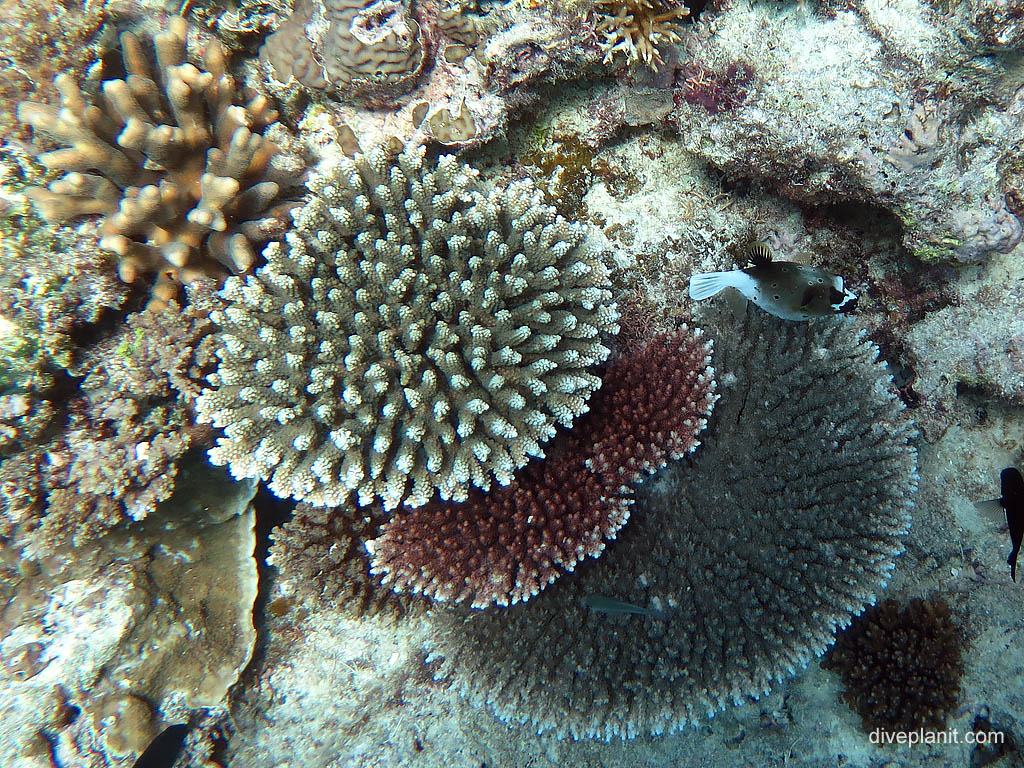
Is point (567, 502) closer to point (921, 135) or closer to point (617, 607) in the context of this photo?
point (617, 607)

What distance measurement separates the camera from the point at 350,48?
307 cm

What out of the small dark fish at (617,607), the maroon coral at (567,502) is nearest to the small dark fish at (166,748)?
the maroon coral at (567,502)

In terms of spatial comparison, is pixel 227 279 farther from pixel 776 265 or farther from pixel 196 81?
pixel 776 265

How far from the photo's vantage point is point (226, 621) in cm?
379

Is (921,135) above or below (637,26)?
above

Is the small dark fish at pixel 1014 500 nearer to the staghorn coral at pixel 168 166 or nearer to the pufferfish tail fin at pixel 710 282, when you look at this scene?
the pufferfish tail fin at pixel 710 282

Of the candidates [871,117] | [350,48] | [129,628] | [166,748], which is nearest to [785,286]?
[871,117]

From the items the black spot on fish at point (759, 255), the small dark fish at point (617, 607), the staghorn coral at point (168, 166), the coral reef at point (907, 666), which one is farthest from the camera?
the coral reef at point (907, 666)

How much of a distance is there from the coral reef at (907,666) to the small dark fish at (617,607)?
184 centimetres

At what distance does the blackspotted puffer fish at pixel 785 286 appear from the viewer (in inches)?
107

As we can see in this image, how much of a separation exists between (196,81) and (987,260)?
488 cm

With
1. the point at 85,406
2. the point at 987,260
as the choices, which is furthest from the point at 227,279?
the point at 987,260

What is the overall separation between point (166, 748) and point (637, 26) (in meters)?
5.75

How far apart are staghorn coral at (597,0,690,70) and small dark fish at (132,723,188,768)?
17.4ft
